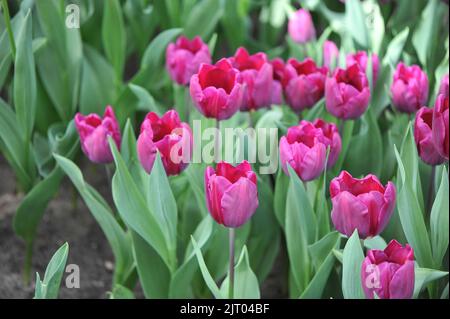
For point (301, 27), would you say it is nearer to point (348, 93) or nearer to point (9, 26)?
point (348, 93)

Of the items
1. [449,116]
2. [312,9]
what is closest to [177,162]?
[449,116]

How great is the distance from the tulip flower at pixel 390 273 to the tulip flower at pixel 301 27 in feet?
1.93

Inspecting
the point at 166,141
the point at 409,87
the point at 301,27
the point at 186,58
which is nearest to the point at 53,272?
the point at 166,141

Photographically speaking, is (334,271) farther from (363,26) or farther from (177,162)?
(363,26)

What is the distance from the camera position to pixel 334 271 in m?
1.07

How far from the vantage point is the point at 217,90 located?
969 millimetres

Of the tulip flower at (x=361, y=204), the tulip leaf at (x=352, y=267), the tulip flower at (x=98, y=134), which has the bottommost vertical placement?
the tulip leaf at (x=352, y=267)

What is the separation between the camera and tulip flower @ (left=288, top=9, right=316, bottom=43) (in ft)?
4.52

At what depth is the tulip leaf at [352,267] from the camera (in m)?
0.91

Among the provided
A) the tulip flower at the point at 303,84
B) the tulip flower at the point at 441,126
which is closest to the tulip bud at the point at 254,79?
the tulip flower at the point at 303,84

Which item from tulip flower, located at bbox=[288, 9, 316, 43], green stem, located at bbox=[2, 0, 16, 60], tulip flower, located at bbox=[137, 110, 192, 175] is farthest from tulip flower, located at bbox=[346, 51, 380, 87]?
green stem, located at bbox=[2, 0, 16, 60]

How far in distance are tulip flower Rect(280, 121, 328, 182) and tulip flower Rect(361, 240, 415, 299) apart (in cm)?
14

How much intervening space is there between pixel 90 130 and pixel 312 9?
718 mm

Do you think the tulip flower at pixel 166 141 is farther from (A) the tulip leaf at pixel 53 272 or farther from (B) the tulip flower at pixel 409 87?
(B) the tulip flower at pixel 409 87
